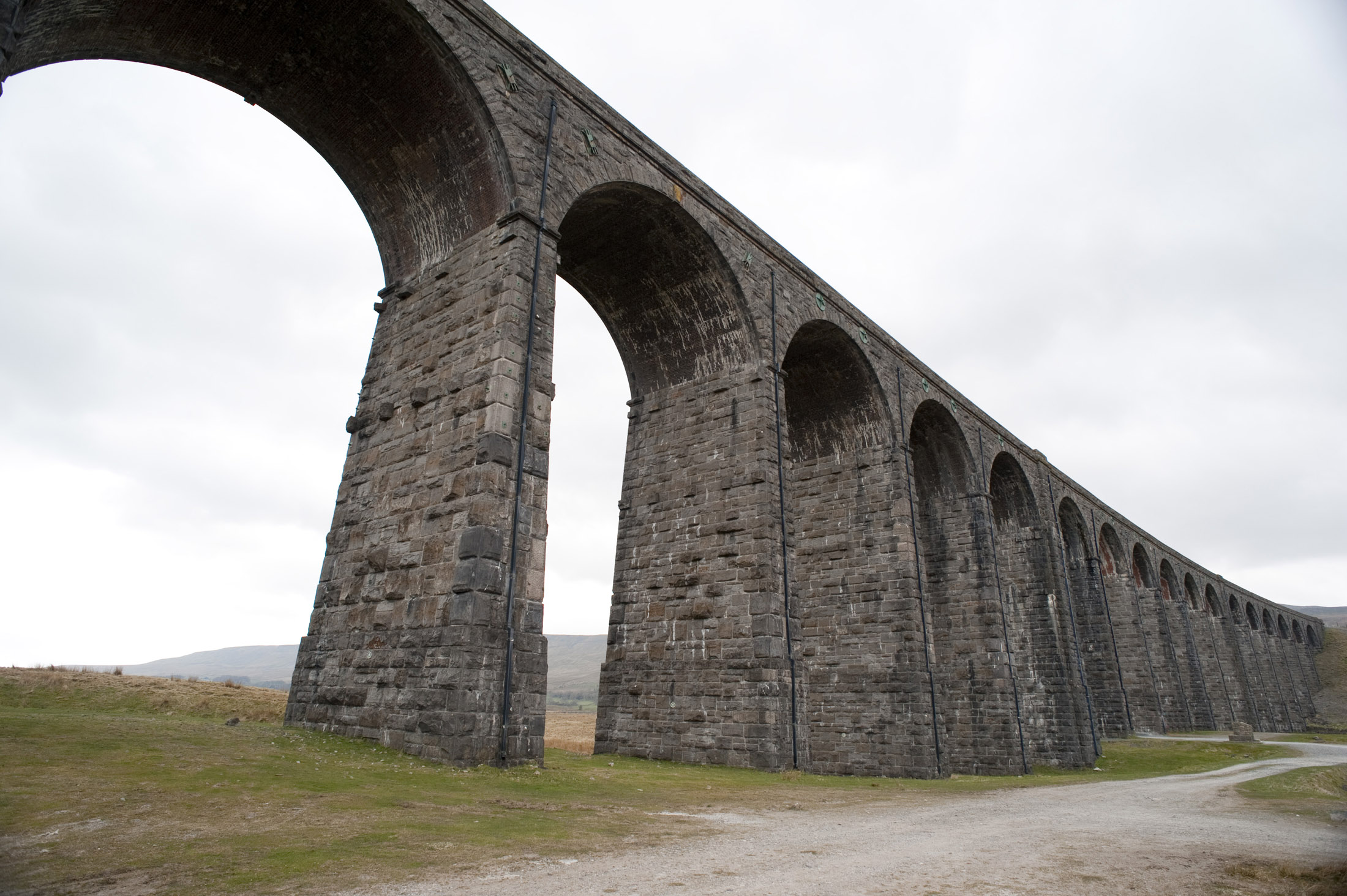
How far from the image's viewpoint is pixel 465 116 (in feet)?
35.2

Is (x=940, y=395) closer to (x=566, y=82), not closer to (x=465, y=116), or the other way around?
(x=566, y=82)

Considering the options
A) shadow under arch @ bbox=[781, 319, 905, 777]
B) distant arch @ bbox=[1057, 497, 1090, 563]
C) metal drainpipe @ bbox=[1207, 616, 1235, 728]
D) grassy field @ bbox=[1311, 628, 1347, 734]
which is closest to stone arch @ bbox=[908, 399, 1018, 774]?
shadow under arch @ bbox=[781, 319, 905, 777]

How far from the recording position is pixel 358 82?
10820 millimetres

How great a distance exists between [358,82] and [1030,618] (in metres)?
23.0

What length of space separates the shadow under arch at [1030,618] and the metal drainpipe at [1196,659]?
2101cm

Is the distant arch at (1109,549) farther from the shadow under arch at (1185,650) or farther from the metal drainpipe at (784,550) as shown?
the metal drainpipe at (784,550)

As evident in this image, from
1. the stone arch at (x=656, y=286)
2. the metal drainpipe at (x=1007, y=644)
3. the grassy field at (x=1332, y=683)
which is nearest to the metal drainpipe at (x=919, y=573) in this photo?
the metal drainpipe at (x=1007, y=644)

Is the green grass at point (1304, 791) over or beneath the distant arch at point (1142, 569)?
beneath

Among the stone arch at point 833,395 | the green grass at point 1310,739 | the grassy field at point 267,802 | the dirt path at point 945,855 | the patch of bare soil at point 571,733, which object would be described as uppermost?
the stone arch at point 833,395

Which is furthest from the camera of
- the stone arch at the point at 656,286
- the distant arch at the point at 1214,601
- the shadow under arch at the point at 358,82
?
the distant arch at the point at 1214,601

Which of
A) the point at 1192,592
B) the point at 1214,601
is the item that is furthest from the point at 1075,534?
the point at 1214,601

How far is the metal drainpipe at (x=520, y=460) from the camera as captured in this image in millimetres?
8211

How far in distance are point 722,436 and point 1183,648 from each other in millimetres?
36914

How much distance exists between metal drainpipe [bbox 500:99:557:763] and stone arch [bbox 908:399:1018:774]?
1154cm
